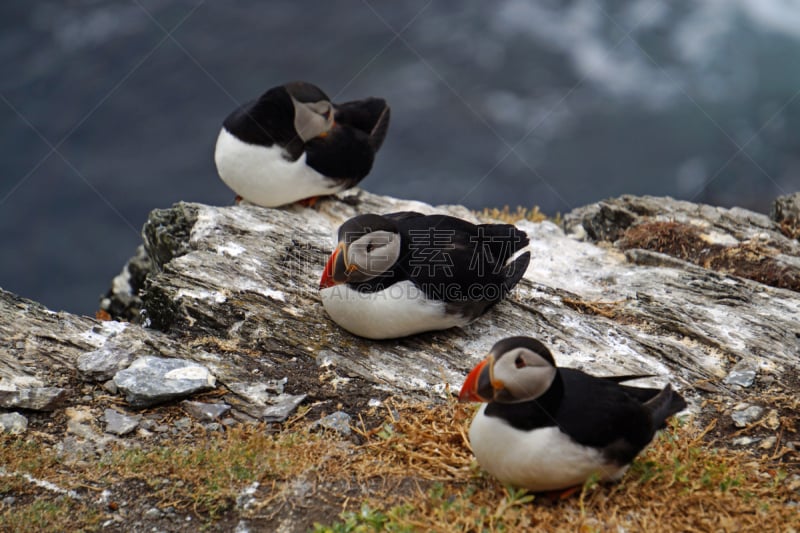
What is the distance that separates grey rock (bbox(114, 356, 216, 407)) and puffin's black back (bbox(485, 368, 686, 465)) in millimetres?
2082

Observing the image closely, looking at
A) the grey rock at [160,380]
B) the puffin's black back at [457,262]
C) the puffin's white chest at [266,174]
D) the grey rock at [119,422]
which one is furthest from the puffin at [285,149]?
the grey rock at [119,422]

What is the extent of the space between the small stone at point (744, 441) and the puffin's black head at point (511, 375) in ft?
5.89

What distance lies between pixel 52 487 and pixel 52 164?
631 inches

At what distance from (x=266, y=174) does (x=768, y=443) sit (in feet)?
15.4

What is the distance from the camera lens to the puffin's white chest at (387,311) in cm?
530

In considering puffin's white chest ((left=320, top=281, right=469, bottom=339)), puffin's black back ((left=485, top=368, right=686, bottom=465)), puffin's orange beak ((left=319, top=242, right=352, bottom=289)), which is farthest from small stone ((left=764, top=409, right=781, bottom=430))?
puffin's orange beak ((left=319, top=242, right=352, bottom=289))

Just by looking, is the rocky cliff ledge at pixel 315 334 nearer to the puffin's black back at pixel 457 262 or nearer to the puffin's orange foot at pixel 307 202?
Answer: the puffin's orange foot at pixel 307 202

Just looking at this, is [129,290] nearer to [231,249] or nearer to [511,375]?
Answer: [231,249]

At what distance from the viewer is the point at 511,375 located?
3.54 meters

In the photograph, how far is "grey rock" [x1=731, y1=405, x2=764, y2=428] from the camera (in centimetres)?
486

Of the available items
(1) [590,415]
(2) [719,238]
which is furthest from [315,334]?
(2) [719,238]

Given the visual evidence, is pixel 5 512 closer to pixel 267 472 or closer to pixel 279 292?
pixel 267 472

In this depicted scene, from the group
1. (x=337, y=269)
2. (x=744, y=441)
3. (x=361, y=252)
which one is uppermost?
(x=361, y=252)

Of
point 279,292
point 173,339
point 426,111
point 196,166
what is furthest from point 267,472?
point 426,111
